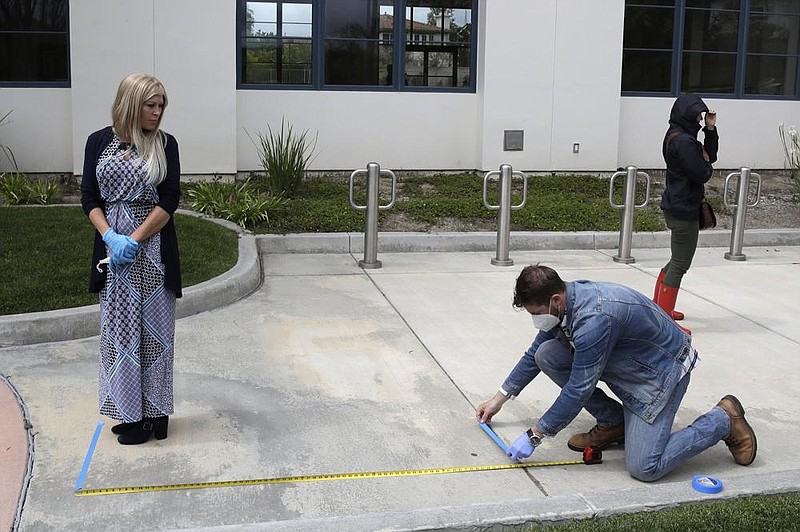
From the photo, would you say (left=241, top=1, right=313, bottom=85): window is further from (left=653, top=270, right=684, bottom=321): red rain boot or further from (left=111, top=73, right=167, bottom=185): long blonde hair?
(left=111, top=73, right=167, bottom=185): long blonde hair

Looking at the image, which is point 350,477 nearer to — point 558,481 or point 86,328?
point 558,481

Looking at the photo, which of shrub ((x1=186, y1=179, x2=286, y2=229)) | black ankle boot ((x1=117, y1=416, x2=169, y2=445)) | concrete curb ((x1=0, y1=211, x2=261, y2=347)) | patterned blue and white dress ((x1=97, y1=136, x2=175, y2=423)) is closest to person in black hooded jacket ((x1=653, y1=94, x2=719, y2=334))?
concrete curb ((x1=0, y1=211, x2=261, y2=347))

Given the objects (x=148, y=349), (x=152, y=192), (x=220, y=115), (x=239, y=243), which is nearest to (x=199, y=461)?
(x=148, y=349)

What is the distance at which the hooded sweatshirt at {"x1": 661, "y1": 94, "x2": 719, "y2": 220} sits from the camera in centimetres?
718

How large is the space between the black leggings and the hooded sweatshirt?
0.07 meters

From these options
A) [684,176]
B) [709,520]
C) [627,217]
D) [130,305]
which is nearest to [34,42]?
[627,217]

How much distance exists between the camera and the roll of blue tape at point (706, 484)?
4324 mm

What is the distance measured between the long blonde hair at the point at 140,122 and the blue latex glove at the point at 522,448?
7.27 feet

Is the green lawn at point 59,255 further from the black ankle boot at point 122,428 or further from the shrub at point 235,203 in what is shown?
the black ankle boot at point 122,428

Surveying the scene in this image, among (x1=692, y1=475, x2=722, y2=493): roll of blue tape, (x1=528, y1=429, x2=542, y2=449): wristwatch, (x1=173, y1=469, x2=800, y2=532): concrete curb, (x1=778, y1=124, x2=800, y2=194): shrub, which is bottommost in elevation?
(x1=173, y1=469, x2=800, y2=532): concrete curb

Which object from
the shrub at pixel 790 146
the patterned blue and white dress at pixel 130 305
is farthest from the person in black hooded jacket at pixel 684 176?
the shrub at pixel 790 146

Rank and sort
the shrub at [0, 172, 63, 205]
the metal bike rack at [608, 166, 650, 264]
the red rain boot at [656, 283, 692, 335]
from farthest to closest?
the shrub at [0, 172, 63, 205] < the metal bike rack at [608, 166, 650, 264] < the red rain boot at [656, 283, 692, 335]

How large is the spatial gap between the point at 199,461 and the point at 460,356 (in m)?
2.53

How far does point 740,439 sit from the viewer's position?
479 centimetres
